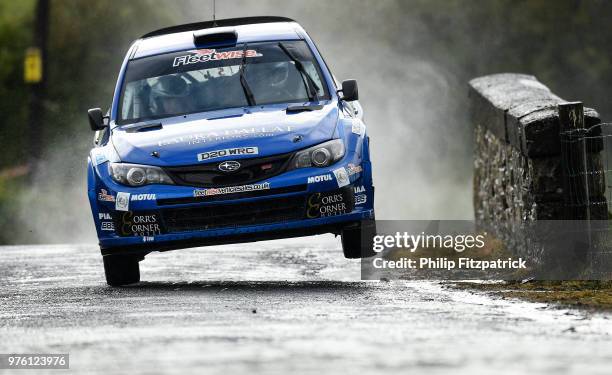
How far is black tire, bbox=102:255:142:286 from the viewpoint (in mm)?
13836

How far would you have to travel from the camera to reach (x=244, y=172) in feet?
42.3

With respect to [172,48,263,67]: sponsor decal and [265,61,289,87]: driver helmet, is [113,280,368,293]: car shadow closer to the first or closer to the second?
[265,61,289,87]: driver helmet

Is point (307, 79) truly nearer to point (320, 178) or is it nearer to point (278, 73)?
point (278, 73)

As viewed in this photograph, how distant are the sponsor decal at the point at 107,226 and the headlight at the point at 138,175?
1.15 feet

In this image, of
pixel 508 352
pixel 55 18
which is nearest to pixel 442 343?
pixel 508 352

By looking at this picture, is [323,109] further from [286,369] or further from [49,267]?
[286,369]

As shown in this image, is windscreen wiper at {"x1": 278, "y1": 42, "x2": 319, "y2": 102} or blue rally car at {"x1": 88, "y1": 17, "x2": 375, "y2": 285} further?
windscreen wiper at {"x1": 278, "y1": 42, "x2": 319, "y2": 102}

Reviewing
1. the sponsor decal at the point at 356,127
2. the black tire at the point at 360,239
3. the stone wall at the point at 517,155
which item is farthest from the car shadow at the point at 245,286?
the stone wall at the point at 517,155

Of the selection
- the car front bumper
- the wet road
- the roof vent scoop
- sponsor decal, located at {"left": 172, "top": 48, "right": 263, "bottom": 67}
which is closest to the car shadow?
the wet road

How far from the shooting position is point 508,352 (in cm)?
848

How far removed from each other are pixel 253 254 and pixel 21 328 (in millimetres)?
8031

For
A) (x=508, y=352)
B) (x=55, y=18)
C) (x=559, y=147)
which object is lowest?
(x=508, y=352)

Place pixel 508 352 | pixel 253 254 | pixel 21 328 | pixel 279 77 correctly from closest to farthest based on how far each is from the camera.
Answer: pixel 508 352 → pixel 21 328 → pixel 279 77 → pixel 253 254

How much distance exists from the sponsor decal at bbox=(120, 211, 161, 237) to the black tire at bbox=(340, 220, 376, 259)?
1.39m
